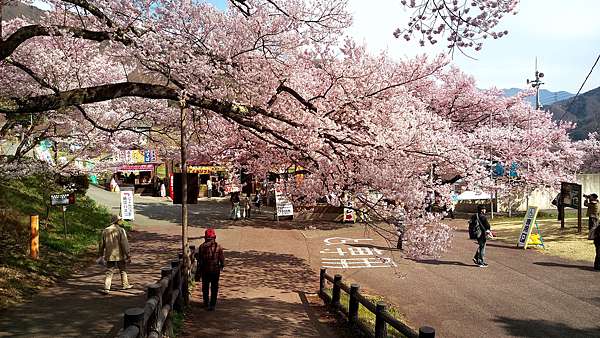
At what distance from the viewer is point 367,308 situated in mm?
7418

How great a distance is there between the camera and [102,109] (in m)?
15.2

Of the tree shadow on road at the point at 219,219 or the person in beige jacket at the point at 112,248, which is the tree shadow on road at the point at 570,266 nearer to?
the tree shadow on road at the point at 219,219

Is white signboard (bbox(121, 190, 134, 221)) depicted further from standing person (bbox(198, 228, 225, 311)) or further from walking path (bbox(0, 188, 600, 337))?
standing person (bbox(198, 228, 225, 311))

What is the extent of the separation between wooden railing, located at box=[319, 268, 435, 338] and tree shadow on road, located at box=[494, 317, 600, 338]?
182cm

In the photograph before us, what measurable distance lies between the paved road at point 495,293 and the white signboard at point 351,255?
0.37m

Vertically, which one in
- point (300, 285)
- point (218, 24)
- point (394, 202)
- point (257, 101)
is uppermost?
point (218, 24)

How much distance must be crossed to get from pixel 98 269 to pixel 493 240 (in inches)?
571

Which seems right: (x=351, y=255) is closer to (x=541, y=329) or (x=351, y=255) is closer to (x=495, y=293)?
(x=495, y=293)

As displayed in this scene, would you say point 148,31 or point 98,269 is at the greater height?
point 148,31

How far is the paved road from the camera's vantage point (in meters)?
7.70

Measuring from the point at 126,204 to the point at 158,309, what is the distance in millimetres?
17538

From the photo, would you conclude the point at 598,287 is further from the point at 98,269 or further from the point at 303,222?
the point at 303,222

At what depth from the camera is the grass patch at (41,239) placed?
913 cm

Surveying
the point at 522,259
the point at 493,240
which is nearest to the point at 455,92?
the point at 493,240
